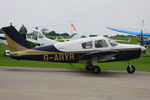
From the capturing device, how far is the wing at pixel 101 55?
1354 cm

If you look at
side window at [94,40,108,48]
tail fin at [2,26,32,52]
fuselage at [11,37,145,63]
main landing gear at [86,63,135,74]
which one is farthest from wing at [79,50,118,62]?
tail fin at [2,26,32,52]

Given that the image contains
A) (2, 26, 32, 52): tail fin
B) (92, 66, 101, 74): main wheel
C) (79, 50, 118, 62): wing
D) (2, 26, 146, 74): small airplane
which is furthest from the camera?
(2, 26, 32, 52): tail fin

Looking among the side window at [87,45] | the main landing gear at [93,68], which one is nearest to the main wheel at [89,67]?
the main landing gear at [93,68]

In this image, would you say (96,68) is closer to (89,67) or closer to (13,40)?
(89,67)

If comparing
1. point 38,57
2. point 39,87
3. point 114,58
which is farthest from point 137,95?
point 38,57

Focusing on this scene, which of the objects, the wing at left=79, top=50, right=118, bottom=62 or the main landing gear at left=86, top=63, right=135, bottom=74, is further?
the main landing gear at left=86, top=63, right=135, bottom=74

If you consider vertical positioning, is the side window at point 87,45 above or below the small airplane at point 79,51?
above

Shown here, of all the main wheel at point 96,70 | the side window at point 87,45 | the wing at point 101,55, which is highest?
the side window at point 87,45

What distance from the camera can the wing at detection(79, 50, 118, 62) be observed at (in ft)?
44.4

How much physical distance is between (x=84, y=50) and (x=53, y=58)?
5.44 ft

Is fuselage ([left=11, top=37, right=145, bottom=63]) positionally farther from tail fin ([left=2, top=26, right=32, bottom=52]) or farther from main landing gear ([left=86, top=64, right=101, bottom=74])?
main landing gear ([left=86, top=64, right=101, bottom=74])

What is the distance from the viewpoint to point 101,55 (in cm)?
1393

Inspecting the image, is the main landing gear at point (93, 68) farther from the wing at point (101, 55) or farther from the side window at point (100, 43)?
the side window at point (100, 43)

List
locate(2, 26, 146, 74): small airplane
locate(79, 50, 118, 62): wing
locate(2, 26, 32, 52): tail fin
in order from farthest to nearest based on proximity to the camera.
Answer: locate(2, 26, 32, 52): tail fin < locate(2, 26, 146, 74): small airplane < locate(79, 50, 118, 62): wing
